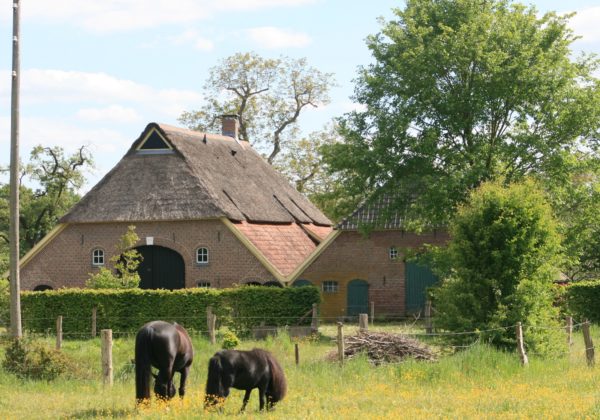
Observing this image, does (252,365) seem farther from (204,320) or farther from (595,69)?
(595,69)

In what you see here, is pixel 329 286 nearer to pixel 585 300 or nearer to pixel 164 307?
pixel 164 307

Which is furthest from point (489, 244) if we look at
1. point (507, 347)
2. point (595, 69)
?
point (595, 69)

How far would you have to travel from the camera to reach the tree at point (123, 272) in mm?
34031

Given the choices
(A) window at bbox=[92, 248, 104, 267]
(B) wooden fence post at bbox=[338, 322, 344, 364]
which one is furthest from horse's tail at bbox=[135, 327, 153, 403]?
(A) window at bbox=[92, 248, 104, 267]

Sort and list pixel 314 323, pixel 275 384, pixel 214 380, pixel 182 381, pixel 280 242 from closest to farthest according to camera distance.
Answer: pixel 214 380 < pixel 275 384 < pixel 182 381 < pixel 314 323 < pixel 280 242

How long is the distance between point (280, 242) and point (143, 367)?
86.1 feet

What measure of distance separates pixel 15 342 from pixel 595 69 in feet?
73.0

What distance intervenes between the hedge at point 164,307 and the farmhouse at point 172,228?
17.6 feet

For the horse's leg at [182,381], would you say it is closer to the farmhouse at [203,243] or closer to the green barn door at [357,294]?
the farmhouse at [203,243]

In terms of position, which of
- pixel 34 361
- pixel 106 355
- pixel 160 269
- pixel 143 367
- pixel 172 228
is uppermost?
pixel 172 228

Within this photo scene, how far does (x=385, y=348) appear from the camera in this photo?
19891 mm

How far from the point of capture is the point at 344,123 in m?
33.3

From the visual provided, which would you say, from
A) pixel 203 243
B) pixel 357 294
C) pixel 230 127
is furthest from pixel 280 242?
pixel 230 127

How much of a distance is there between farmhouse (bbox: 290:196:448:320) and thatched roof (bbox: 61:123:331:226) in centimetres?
362
